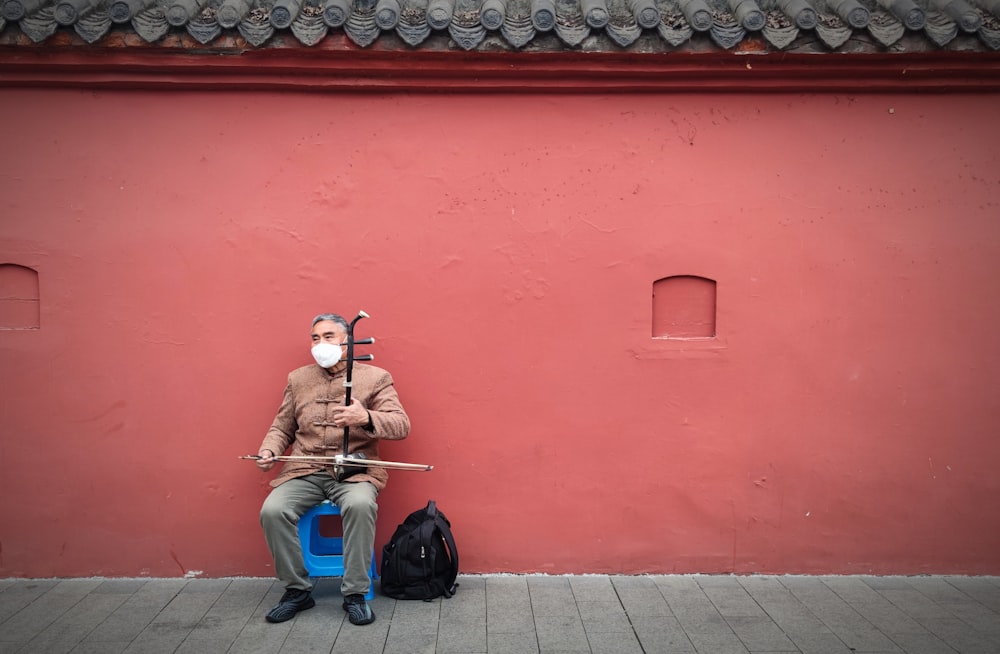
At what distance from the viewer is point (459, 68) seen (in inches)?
175

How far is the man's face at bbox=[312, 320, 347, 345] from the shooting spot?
171 inches

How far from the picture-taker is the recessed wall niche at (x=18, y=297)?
465 cm

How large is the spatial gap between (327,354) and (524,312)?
1.26 meters

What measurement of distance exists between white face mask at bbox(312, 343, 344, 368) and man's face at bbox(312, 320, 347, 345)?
0.05 meters

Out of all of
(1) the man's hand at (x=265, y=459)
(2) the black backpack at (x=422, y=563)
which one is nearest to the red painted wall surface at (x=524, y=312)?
(2) the black backpack at (x=422, y=563)

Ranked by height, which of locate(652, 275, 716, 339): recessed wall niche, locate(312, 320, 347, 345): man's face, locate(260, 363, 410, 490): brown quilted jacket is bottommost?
locate(260, 363, 410, 490): brown quilted jacket

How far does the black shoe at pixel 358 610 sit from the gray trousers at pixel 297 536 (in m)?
0.04

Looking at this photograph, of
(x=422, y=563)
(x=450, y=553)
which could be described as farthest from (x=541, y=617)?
(x=422, y=563)

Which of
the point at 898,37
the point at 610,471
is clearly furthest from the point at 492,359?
the point at 898,37

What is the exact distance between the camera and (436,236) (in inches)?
183

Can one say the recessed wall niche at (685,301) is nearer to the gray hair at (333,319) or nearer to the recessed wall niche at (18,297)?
the gray hair at (333,319)

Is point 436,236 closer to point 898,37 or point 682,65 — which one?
point 682,65

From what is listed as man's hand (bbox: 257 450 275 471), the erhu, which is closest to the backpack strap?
the erhu

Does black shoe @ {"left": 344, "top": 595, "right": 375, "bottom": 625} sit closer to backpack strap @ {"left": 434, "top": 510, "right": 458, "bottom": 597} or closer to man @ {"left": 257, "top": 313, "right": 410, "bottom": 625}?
man @ {"left": 257, "top": 313, "right": 410, "bottom": 625}
